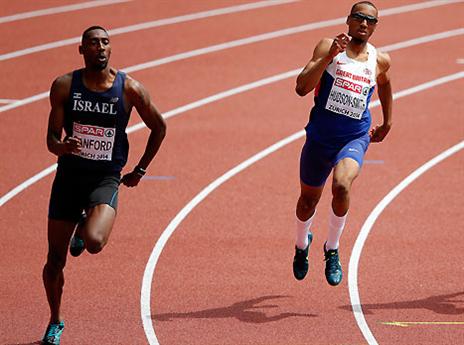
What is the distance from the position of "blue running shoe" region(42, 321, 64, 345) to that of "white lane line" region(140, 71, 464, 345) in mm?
647

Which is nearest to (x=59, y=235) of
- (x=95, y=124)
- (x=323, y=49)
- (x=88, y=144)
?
(x=88, y=144)

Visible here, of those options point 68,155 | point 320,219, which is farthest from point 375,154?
point 68,155

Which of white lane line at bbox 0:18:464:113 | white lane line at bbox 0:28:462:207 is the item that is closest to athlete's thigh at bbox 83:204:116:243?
white lane line at bbox 0:28:462:207

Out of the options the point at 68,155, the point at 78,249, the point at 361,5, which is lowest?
the point at 78,249

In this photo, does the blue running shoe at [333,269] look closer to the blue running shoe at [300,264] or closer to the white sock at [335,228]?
the white sock at [335,228]

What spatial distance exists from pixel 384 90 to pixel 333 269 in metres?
1.42

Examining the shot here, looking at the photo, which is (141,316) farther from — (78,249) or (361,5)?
(361,5)

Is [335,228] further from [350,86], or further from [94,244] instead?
[94,244]

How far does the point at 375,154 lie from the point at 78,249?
5.62 m

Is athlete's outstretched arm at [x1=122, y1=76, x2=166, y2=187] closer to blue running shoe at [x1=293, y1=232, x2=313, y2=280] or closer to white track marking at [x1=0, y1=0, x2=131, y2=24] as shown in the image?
blue running shoe at [x1=293, y1=232, x2=313, y2=280]

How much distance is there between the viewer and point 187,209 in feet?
36.9

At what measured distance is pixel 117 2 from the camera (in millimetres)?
18281

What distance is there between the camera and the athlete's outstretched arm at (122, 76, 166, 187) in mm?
7633

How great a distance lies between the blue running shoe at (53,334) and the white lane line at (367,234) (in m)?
2.19
